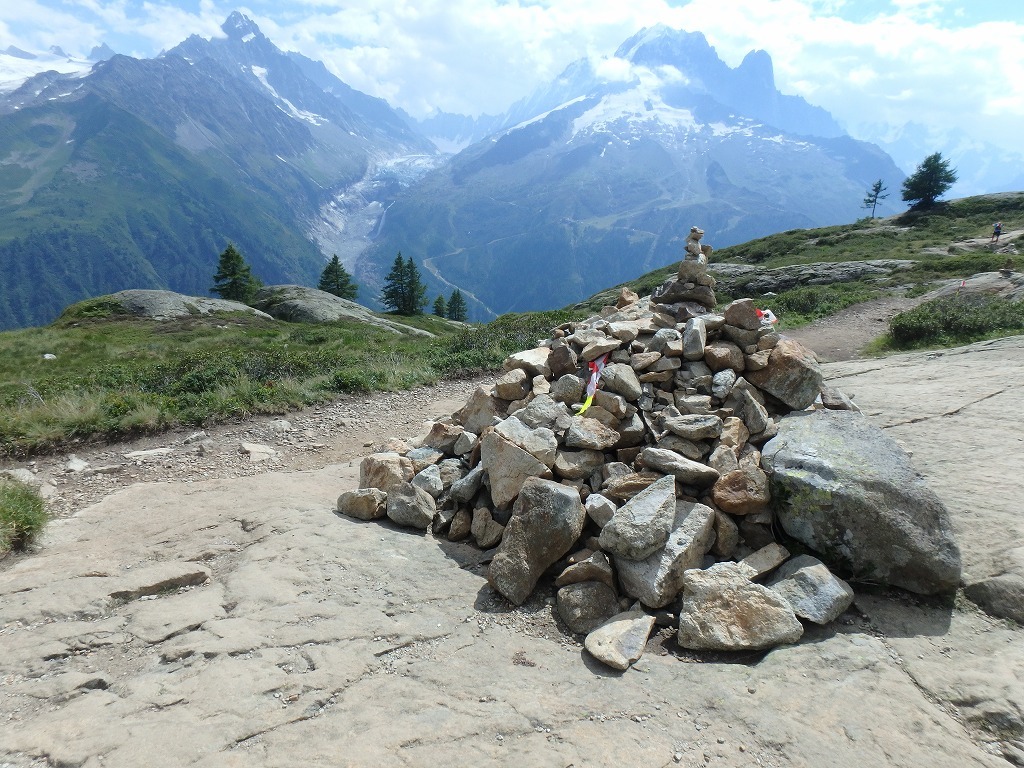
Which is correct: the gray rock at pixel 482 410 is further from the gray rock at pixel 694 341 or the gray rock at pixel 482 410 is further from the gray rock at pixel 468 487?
the gray rock at pixel 694 341

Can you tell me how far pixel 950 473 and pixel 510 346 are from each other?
14547 millimetres

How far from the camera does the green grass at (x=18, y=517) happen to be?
6.49 metres

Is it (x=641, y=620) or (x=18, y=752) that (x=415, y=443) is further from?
(x=18, y=752)

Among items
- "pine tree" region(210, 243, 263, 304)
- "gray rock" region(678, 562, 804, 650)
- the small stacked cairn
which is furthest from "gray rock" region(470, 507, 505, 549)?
"pine tree" region(210, 243, 263, 304)

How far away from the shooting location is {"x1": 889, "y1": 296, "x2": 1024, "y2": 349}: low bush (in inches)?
657

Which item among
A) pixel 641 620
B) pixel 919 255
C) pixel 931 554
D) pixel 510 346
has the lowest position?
pixel 641 620

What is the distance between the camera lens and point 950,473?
22.7ft

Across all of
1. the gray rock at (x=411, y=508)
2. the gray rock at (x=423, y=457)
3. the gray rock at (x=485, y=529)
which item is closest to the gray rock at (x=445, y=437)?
the gray rock at (x=423, y=457)

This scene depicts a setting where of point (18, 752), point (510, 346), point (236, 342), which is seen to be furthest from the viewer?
point (236, 342)

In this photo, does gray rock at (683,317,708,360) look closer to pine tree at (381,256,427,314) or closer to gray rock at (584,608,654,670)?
gray rock at (584,608,654,670)

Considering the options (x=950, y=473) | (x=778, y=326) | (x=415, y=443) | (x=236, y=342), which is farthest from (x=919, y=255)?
(x=236, y=342)

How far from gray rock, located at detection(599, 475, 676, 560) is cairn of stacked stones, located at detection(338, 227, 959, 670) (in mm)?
22

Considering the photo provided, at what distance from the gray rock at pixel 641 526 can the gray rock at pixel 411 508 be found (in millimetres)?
2918

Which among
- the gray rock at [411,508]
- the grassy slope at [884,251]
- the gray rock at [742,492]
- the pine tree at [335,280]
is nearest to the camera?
the gray rock at [742,492]
